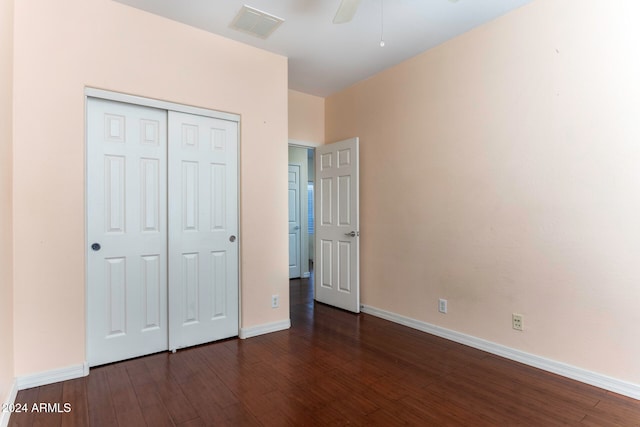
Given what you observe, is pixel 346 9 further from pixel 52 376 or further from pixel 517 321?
pixel 52 376

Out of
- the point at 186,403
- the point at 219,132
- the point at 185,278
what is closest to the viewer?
the point at 186,403

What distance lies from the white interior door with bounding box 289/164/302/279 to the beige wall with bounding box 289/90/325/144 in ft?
4.67

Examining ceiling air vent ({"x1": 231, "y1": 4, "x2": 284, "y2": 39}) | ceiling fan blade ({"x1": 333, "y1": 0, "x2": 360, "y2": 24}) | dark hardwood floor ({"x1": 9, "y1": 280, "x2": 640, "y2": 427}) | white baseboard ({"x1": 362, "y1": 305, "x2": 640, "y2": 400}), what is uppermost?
ceiling air vent ({"x1": 231, "y1": 4, "x2": 284, "y2": 39})

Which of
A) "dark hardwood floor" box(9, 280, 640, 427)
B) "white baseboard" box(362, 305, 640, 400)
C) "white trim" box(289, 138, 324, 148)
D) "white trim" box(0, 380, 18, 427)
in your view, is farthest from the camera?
"white trim" box(289, 138, 324, 148)

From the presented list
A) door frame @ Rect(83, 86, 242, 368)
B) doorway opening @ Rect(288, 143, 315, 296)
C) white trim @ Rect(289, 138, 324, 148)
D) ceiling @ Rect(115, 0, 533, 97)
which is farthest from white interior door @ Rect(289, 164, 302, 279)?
door frame @ Rect(83, 86, 242, 368)

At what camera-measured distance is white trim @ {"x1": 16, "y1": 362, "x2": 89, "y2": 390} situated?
2.18 m

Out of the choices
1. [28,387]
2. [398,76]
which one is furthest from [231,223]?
[398,76]

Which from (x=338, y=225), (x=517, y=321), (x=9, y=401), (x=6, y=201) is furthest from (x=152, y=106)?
(x=517, y=321)

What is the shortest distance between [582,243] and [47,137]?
3.88 m

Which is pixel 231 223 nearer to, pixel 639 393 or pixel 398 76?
pixel 398 76

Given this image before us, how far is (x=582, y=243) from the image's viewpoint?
232cm

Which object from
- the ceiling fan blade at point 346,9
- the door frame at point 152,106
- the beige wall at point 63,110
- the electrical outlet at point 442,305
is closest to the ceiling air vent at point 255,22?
the beige wall at point 63,110

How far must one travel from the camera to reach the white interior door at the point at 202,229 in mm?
2863

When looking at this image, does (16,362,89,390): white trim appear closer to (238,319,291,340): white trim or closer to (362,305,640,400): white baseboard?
(238,319,291,340): white trim
